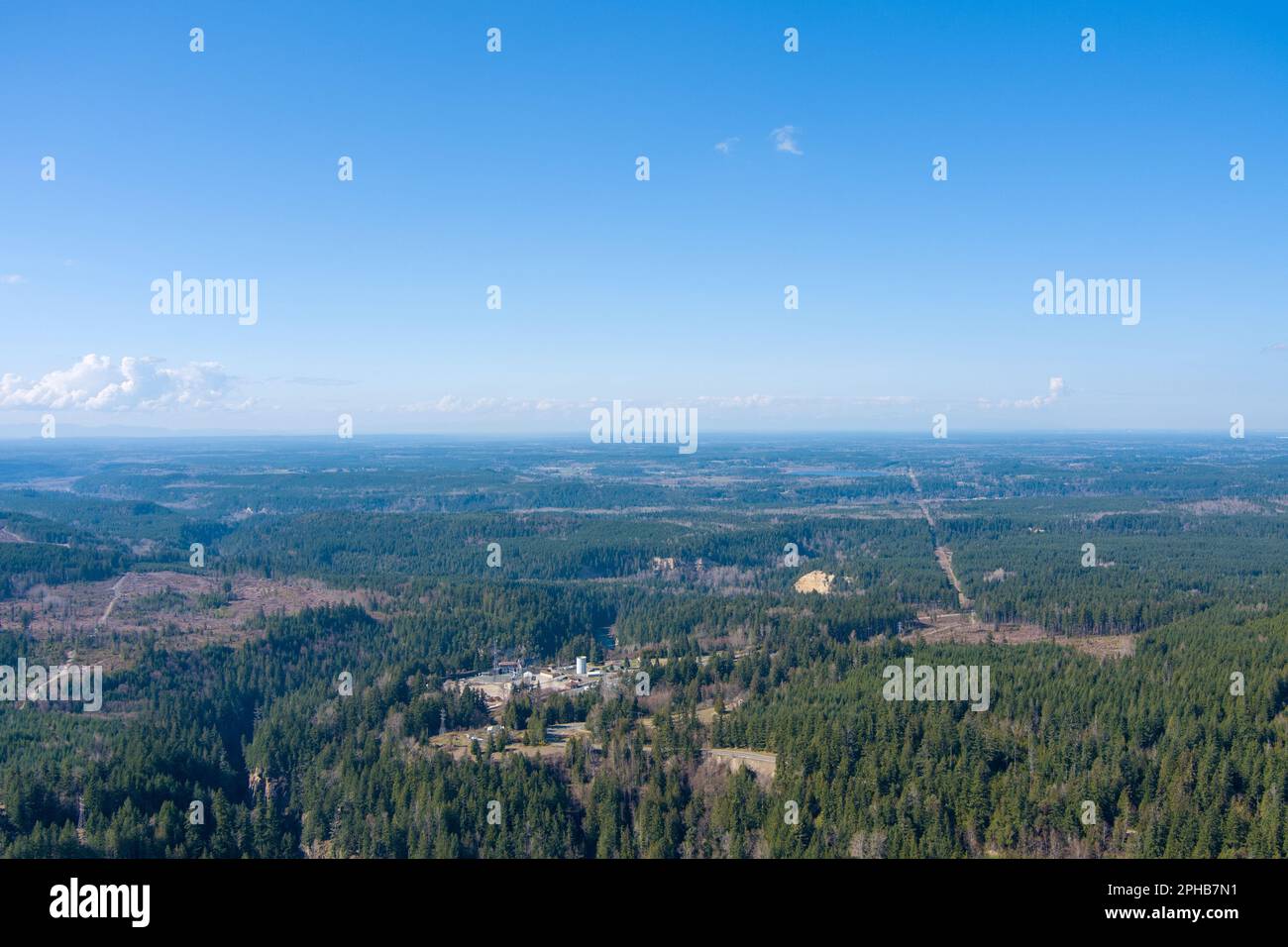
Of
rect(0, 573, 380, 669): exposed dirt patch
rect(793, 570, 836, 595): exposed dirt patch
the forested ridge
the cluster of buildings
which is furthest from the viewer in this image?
rect(793, 570, 836, 595): exposed dirt patch

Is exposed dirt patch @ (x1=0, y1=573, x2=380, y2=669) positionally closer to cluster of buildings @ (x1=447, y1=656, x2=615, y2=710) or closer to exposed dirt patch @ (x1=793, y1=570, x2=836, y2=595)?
cluster of buildings @ (x1=447, y1=656, x2=615, y2=710)

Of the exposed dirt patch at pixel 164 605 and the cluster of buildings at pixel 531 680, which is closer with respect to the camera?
the cluster of buildings at pixel 531 680

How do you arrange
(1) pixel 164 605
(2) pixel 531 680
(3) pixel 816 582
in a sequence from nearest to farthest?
(2) pixel 531 680 → (1) pixel 164 605 → (3) pixel 816 582

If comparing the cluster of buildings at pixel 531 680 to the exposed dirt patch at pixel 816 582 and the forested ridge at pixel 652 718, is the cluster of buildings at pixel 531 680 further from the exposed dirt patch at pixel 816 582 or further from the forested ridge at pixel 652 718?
the exposed dirt patch at pixel 816 582

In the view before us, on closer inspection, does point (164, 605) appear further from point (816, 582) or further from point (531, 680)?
point (816, 582)

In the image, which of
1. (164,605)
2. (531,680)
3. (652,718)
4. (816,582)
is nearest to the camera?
(652,718)

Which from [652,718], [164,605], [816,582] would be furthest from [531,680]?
[816,582]

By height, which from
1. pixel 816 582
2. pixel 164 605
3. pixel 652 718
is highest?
pixel 164 605

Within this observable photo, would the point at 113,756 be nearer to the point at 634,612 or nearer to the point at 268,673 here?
the point at 268,673

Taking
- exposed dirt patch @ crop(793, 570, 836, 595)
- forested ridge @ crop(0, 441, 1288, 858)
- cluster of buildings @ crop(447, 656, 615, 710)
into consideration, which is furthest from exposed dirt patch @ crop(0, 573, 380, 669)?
exposed dirt patch @ crop(793, 570, 836, 595)

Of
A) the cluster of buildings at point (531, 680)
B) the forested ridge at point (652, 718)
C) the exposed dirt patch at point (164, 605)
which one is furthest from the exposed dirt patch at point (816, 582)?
the exposed dirt patch at point (164, 605)
